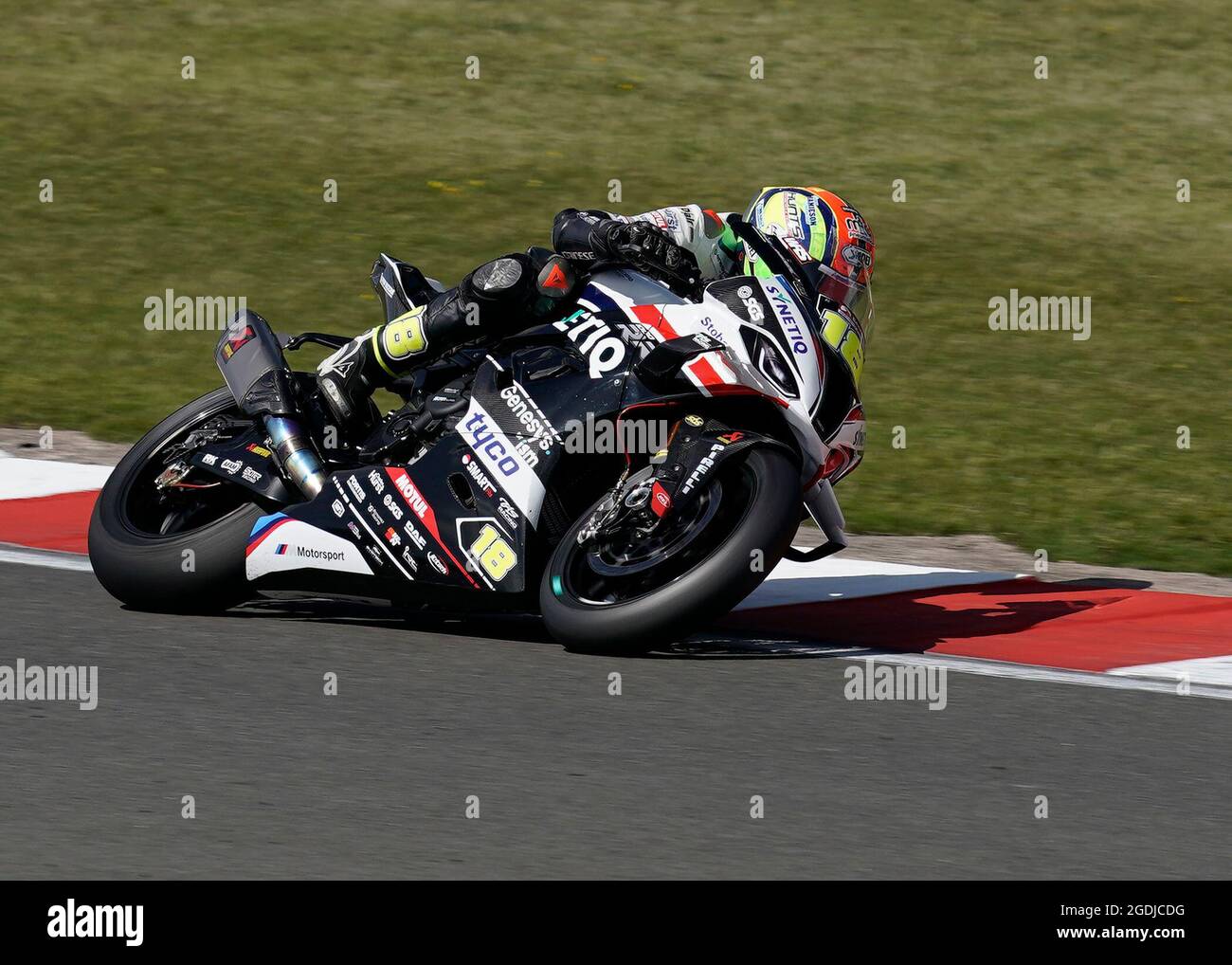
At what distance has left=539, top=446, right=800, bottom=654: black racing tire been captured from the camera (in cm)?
620

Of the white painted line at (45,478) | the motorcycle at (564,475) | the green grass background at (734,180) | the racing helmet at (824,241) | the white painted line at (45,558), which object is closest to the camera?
the motorcycle at (564,475)

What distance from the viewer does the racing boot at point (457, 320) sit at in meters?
6.86

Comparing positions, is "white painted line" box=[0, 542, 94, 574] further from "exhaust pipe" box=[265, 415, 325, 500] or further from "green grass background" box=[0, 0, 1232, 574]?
"green grass background" box=[0, 0, 1232, 574]

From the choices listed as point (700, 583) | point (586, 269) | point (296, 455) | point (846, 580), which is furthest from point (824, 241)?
point (296, 455)

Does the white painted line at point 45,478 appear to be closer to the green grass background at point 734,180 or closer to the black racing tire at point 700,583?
the green grass background at point 734,180

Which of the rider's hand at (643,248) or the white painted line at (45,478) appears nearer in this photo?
the rider's hand at (643,248)

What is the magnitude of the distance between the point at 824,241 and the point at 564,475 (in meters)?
1.23

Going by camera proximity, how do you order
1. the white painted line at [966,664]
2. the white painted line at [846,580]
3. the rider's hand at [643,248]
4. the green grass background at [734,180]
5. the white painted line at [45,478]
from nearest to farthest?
the white painted line at [966,664], the rider's hand at [643,248], the white painted line at [846,580], the white painted line at [45,478], the green grass background at [734,180]

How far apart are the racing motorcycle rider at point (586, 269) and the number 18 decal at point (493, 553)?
73 cm

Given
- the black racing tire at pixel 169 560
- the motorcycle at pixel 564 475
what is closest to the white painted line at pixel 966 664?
the motorcycle at pixel 564 475

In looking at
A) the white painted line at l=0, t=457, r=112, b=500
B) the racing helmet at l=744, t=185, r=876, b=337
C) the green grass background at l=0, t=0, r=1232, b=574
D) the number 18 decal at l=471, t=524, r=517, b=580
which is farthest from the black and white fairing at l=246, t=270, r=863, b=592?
the green grass background at l=0, t=0, r=1232, b=574

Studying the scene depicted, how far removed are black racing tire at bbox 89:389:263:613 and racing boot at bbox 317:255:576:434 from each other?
58 cm
